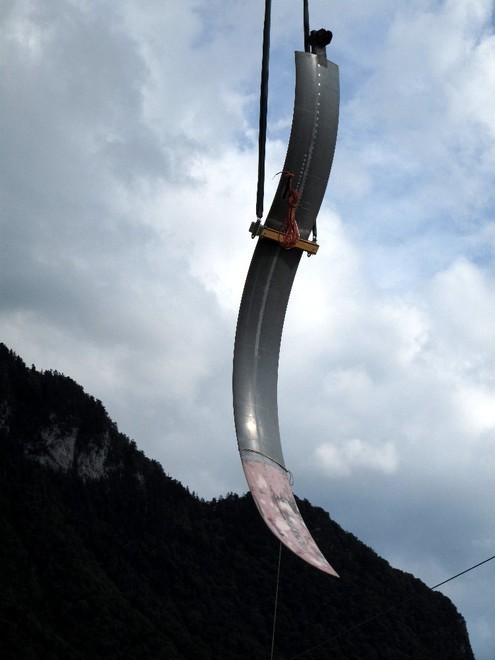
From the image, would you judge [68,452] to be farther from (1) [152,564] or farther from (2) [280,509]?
(2) [280,509]

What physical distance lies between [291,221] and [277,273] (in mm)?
1080

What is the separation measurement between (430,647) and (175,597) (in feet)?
98.7

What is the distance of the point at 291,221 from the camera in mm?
23766

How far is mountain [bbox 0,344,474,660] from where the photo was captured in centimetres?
10250

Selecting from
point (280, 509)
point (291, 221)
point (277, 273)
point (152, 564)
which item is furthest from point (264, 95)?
point (152, 564)

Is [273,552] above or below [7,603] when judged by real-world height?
above

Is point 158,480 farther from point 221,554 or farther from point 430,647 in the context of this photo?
point 430,647

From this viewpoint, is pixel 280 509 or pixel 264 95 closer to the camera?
pixel 280 509

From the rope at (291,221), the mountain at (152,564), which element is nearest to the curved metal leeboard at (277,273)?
the rope at (291,221)

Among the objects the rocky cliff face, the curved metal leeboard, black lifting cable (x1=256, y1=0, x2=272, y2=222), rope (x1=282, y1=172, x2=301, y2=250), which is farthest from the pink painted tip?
the rocky cliff face

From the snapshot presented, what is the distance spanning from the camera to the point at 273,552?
5320 inches

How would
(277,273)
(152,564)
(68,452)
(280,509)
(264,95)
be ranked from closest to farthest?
(280,509) < (264,95) < (277,273) < (152,564) < (68,452)

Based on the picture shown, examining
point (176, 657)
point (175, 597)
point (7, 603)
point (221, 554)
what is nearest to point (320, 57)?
point (7, 603)

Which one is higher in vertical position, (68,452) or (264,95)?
(68,452)
